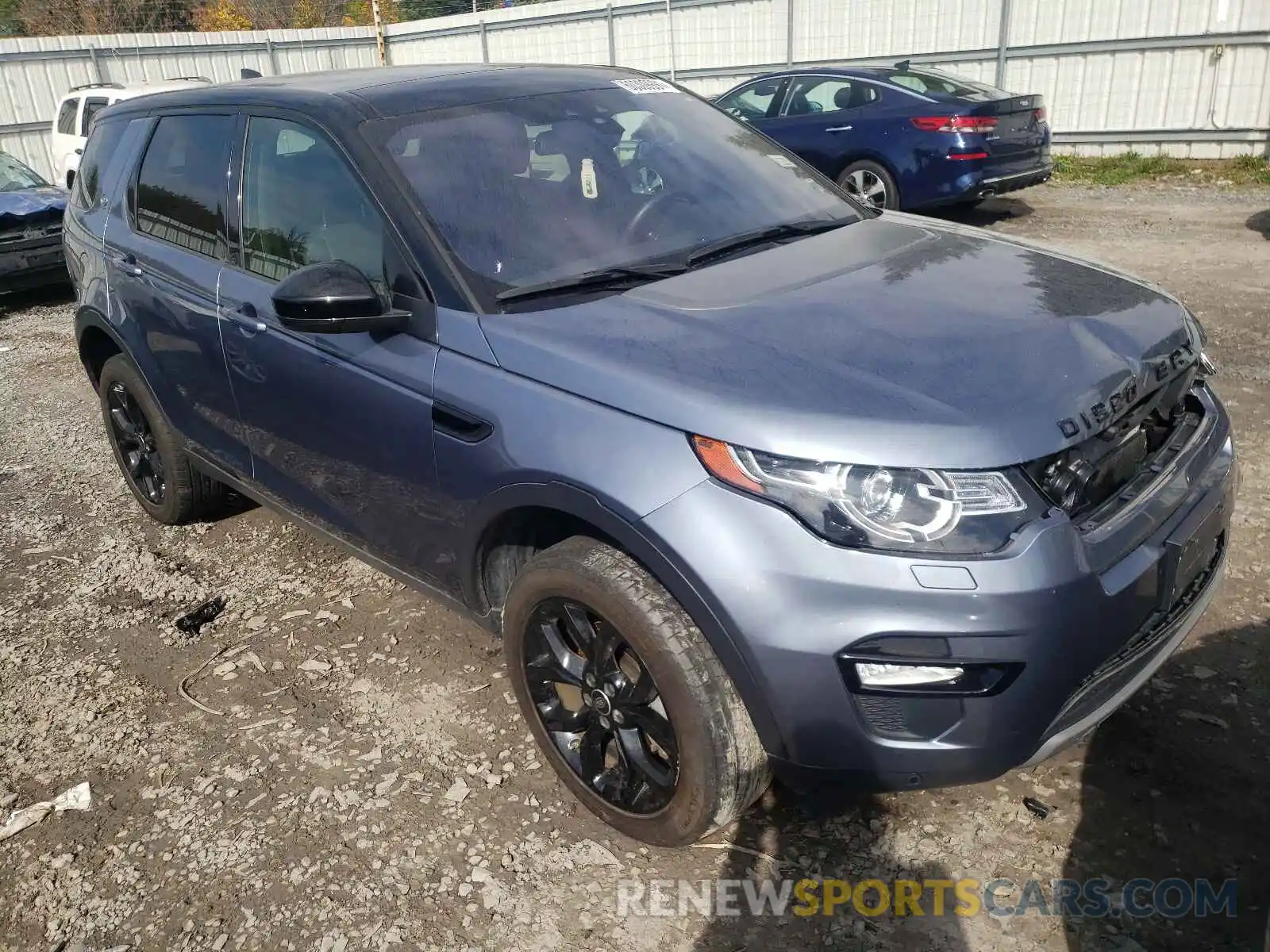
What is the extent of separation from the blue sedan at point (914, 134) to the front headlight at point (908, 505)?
7.37m

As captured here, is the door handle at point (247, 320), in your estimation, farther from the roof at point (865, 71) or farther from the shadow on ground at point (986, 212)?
the shadow on ground at point (986, 212)

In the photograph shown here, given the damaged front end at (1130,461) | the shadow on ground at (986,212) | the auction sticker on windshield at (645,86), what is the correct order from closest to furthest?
the damaged front end at (1130,461) → the auction sticker on windshield at (645,86) → the shadow on ground at (986,212)

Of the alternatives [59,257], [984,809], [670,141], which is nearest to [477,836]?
[984,809]

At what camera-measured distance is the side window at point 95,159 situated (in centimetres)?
455

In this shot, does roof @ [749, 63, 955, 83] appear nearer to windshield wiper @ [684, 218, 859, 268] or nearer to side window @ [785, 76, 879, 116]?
side window @ [785, 76, 879, 116]

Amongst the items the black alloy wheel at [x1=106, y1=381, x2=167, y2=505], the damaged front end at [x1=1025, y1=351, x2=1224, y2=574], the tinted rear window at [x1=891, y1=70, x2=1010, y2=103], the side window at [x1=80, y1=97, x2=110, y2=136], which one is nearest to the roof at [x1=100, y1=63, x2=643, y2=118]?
the black alloy wheel at [x1=106, y1=381, x2=167, y2=505]

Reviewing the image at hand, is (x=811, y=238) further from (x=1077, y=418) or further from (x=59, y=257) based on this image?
(x=59, y=257)

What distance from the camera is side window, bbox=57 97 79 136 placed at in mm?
12859

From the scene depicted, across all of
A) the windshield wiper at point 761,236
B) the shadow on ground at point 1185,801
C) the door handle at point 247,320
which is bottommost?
the shadow on ground at point 1185,801

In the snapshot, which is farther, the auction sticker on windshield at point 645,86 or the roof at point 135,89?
Result: the roof at point 135,89

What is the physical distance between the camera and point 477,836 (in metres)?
2.75

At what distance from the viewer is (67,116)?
13.0 metres

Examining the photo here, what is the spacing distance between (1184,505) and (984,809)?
0.92 m

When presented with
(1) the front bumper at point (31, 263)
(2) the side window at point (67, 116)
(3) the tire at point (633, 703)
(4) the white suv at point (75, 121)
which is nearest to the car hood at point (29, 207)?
(1) the front bumper at point (31, 263)
